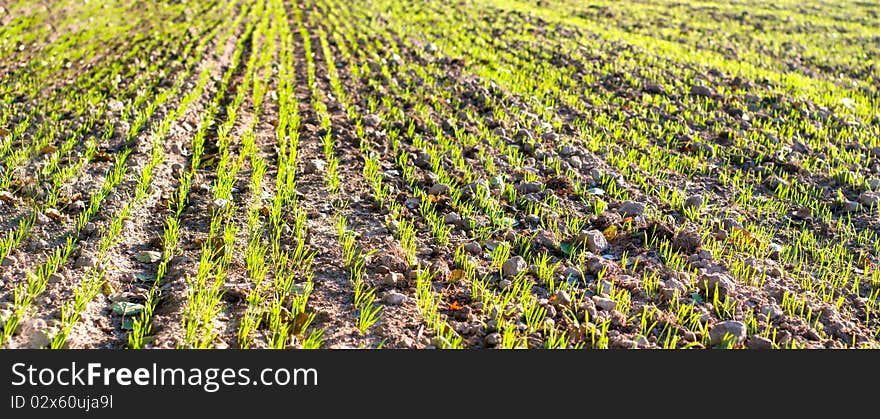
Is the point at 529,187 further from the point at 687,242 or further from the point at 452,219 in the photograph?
the point at 687,242

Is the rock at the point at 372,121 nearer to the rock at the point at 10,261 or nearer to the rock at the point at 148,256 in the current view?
the rock at the point at 148,256

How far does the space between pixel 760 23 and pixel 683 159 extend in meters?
13.0

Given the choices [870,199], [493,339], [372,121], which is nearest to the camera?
[493,339]

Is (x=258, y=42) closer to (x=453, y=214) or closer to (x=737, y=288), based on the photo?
(x=453, y=214)

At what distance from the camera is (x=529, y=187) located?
5.14 meters

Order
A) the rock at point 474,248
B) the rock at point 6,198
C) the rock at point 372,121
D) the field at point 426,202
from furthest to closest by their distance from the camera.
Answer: the rock at point 372,121 → the rock at point 6,198 → the rock at point 474,248 → the field at point 426,202

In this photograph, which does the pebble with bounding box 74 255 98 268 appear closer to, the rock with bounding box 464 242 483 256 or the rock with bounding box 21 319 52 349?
the rock with bounding box 21 319 52 349

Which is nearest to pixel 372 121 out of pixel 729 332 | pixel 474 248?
pixel 474 248

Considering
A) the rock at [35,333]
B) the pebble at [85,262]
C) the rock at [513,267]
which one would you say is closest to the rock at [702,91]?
the rock at [513,267]

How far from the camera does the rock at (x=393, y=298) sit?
11.5 ft

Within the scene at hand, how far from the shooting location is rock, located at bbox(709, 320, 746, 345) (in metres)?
3.24

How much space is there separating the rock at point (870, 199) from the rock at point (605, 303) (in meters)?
2.75

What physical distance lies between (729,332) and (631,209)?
1577 mm

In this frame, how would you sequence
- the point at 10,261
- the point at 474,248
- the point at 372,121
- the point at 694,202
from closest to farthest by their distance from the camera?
1. the point at 10,261
2. the point at 474,248
3. the point at 694,202
4. the point at 372,121
